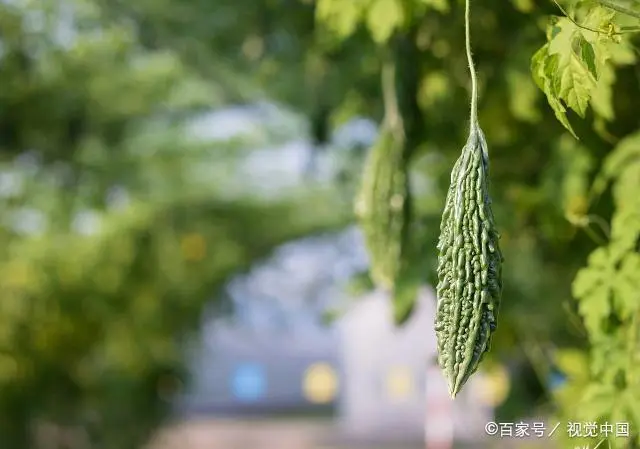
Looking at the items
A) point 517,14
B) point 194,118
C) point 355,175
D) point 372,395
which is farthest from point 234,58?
point 372,395

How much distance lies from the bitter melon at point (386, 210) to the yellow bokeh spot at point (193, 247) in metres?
4.89

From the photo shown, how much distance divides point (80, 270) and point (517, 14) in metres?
4.65

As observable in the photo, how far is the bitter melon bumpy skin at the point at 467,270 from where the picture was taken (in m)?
1.18

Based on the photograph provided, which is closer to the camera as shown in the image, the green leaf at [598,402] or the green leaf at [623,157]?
the green leaf at [598,402]

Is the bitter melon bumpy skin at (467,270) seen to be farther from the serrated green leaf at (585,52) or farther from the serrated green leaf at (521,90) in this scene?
the serrated green leaf at (521,90)

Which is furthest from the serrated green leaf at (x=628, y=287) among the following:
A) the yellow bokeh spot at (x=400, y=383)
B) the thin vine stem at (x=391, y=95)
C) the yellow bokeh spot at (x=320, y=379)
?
the yellow bokeh spot at (x=320, y=379)

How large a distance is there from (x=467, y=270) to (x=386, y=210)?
0.90m

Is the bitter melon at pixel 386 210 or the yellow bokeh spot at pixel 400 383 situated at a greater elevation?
the bitter melon at pixel 386 210

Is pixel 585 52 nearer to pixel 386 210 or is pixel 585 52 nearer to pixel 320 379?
pixel 386 210

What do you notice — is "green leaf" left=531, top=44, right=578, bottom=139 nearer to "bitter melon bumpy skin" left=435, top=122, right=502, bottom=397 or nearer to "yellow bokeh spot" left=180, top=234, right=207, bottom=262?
"bitter melon bumpy skin" left=435, top=122, right=502, bottom=397

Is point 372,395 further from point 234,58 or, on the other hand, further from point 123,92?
point 234,58

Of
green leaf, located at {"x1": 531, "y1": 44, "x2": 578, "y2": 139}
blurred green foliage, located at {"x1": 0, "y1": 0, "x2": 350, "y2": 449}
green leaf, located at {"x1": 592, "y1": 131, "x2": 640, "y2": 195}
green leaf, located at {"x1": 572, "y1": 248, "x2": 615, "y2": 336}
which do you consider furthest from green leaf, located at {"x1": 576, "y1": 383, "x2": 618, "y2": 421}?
blurred green foliage, located at {"x1": 0, "y1": 0, "x2": 350, "y2": 449}

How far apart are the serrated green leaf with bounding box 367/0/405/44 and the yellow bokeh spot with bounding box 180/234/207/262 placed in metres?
5.12

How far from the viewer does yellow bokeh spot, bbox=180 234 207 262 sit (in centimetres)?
694
